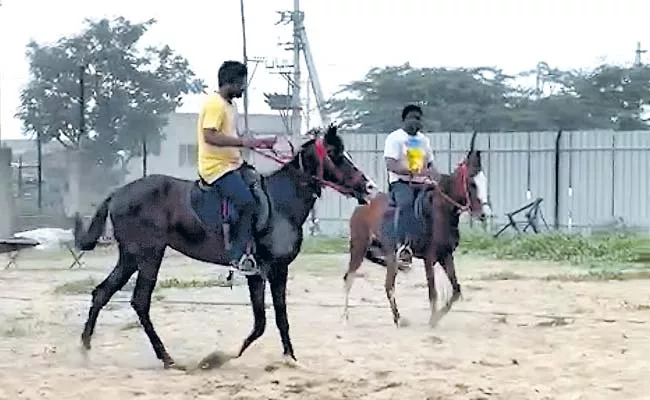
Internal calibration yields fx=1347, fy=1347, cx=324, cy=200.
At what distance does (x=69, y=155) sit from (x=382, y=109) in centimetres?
1524

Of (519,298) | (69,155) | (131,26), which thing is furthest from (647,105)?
(519,298)

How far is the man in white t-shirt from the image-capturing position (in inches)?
548

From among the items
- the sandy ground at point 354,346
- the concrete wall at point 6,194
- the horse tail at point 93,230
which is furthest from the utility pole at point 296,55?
the horse tail at point 93,230

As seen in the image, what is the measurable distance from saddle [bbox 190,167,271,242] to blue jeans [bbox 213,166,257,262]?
0.11 feet

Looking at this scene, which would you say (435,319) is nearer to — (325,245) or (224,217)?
(224,217)

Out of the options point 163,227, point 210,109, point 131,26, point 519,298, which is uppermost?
point 131,26

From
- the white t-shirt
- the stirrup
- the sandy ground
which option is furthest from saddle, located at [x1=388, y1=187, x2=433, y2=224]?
the sandy ground

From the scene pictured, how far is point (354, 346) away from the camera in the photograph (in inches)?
473

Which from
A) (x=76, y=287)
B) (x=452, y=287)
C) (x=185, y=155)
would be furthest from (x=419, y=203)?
(x=185, y=155)

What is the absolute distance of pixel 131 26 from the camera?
3888 centimetres

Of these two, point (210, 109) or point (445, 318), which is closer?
point (210, 109)

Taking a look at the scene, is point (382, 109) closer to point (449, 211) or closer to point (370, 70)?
point (370, 70)

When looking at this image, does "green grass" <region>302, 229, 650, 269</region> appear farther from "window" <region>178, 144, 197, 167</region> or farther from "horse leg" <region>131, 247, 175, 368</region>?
"window" <region>178, 144, 197, 167</region>

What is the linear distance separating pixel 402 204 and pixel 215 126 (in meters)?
3.84
